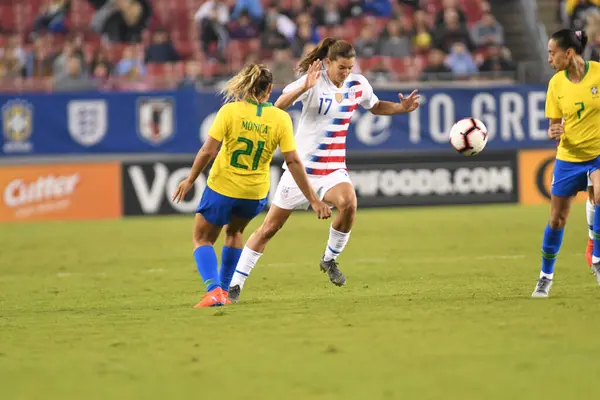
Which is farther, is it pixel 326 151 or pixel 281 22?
pixel 281 22

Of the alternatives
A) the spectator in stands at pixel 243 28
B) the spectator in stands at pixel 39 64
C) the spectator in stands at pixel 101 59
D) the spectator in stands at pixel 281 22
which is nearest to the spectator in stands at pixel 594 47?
the spectator in stands at pixel 281 22

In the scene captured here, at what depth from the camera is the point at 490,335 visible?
693cm

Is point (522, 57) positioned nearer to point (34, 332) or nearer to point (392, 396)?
point (34, 332)

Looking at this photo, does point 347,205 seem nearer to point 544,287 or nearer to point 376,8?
Result: point 544,287

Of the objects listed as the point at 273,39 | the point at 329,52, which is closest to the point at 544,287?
the point at 329,52

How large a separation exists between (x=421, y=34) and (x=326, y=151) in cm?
1358

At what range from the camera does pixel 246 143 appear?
28.8 ft

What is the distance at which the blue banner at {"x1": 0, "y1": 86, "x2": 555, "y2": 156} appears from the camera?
780 inches

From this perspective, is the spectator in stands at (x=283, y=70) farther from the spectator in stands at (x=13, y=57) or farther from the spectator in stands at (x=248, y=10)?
the spectator in stands at (x=13, y=57)

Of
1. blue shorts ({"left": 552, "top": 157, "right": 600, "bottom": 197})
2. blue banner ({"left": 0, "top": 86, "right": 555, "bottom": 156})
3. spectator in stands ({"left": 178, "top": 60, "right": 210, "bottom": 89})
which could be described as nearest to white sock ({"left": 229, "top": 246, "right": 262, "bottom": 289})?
blue shorts ({"left": 552, "top": 157, "right": 600, "bottom": 197})

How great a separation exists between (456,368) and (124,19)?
17.9m

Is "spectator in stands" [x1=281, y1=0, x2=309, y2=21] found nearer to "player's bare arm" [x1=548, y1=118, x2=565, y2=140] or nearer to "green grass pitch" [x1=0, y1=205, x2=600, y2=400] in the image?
"green grass pitch" [x1=0, y1=205, x2=600, y2=400]

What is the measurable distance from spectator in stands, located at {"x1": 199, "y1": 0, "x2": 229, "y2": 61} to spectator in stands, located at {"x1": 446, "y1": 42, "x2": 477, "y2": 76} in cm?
466

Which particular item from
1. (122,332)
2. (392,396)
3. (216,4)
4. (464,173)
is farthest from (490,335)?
(216,4)
